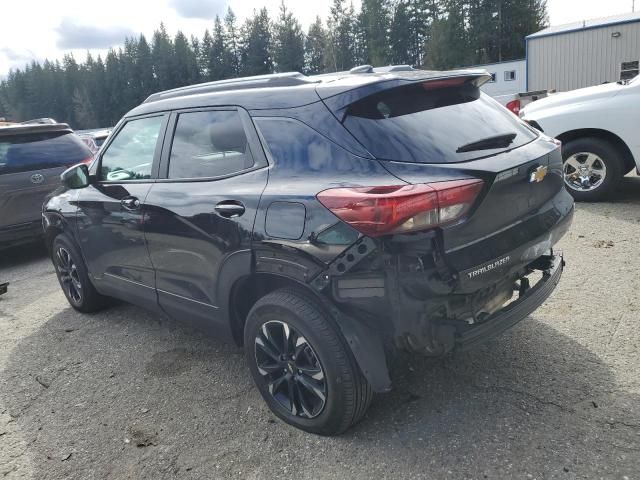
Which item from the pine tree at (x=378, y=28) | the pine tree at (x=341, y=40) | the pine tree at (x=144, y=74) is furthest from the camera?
the pine tree at (x=144, y=74)

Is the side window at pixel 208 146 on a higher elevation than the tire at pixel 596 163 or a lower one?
higher

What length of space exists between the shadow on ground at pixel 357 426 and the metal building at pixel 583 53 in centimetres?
2848

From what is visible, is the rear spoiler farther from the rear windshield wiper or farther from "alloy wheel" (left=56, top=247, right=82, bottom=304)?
"alloy wheel" (left=56, top=247, right=82, bottom=304)

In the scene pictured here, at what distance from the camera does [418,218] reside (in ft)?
7.10

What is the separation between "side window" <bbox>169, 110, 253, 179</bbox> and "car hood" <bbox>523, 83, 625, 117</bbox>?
5.14 m

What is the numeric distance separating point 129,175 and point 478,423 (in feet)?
8.99

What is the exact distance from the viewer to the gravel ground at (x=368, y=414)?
244 cm

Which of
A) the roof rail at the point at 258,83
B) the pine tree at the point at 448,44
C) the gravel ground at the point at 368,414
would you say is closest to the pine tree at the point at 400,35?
the pine tree at the point at 448,44

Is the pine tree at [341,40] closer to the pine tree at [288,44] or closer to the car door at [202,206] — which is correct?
the pine tree at [288,44]

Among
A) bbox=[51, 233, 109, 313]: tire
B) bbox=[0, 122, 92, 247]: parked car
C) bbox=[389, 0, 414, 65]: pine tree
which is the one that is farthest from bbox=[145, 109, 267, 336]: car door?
bbox=[389, 0, 414, 65]: pine tree

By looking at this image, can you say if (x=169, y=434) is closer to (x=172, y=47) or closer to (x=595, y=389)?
(x=595, y=389)

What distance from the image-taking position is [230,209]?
8.96ft

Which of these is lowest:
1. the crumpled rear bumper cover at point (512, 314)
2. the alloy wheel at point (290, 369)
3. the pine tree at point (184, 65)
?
the alloy wheel at point (290, 369)

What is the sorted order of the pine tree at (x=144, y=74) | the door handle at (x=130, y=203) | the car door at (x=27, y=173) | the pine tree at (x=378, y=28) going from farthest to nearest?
1. the pine tree at (x=144, y=74)
2. the pine tree at (x=378, y=28)
3. the car door at (x=27, y=173)
4. the door handle at (x=130, y=203)
